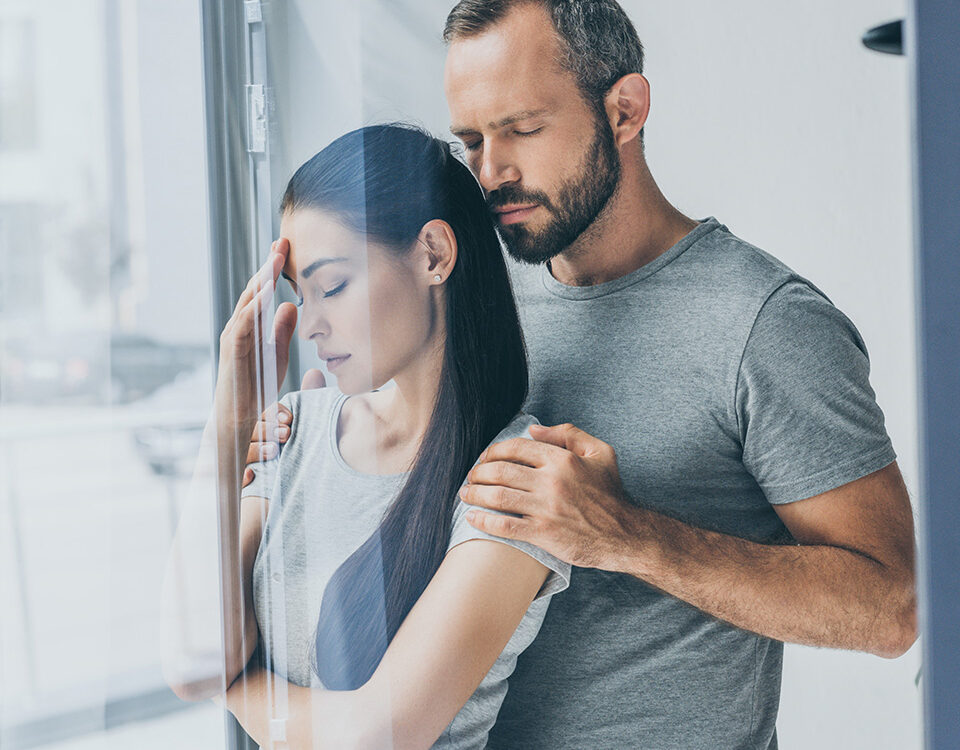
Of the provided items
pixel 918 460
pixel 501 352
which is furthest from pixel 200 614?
pixel 918 460

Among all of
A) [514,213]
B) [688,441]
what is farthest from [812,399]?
[514,213]

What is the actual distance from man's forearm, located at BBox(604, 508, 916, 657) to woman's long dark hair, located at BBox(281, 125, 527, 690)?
0.19 meters

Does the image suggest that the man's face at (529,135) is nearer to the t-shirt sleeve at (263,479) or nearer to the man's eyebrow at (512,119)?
the man's eyebrow at (512,119)

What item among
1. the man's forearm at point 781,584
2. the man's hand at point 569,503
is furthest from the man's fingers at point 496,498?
the man's forearm at point 781,584

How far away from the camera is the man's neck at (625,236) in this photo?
2.73ft

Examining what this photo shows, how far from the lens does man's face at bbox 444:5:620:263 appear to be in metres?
0.84

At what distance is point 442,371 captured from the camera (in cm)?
91

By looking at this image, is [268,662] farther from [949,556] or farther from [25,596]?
[949,556]

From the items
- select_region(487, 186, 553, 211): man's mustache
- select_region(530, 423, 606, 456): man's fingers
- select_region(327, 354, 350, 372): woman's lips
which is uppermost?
select_region(487, 186, 553, 211): man's mustache

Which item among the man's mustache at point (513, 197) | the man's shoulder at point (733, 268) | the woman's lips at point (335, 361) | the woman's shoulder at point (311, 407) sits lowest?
the woman's shoulder at point (311, 407)

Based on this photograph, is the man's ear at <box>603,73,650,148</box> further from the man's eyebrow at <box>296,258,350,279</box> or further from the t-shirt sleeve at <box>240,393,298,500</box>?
the t-shirt sleeve at <box>240,393,298,500</box>

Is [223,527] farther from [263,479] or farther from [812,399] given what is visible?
[812,399]

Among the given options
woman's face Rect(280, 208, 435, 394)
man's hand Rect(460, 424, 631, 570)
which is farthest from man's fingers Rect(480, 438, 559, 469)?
woman's face Rect(280, 208, 435, 394)

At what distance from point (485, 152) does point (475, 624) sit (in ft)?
1.46
